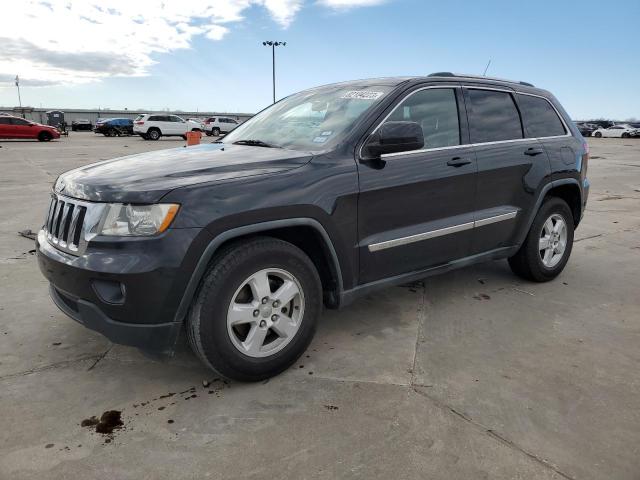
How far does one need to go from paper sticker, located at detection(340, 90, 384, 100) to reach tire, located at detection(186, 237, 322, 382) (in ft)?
4.11

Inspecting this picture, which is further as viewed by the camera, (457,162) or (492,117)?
(492,117)

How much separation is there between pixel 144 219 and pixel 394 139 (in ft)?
5.00

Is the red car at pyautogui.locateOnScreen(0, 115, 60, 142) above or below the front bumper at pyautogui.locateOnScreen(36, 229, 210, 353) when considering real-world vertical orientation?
above

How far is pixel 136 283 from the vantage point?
8.00 ft

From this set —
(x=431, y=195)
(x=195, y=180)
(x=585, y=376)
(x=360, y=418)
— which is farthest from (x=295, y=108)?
(x=585, y=376)

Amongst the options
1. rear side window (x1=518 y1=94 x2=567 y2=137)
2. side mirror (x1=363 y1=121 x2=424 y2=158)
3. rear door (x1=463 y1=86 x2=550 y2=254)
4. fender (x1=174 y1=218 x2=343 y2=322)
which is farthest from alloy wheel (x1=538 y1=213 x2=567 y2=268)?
fender (x1=174 y1=218 x2=343 y2=322)

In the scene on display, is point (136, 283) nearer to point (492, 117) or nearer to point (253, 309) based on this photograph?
point (253, 309)

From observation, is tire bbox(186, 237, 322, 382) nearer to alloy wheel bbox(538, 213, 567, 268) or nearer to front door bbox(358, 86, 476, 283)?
front door bbox(358, 86, 476, 283)

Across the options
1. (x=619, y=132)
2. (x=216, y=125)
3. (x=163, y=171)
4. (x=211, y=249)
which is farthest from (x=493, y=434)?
(x=619, y=132)

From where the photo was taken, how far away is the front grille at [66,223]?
8.71 ft

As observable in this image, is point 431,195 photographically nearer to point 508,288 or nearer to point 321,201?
point 321,201

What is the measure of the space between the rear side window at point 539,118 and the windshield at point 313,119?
5.28ft

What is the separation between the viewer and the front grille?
2.65 m

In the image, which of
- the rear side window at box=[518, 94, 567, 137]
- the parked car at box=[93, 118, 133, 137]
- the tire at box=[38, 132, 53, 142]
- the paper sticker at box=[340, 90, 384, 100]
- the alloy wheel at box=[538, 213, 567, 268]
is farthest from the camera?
the parked car at box=[93, 118, 133, 137]
